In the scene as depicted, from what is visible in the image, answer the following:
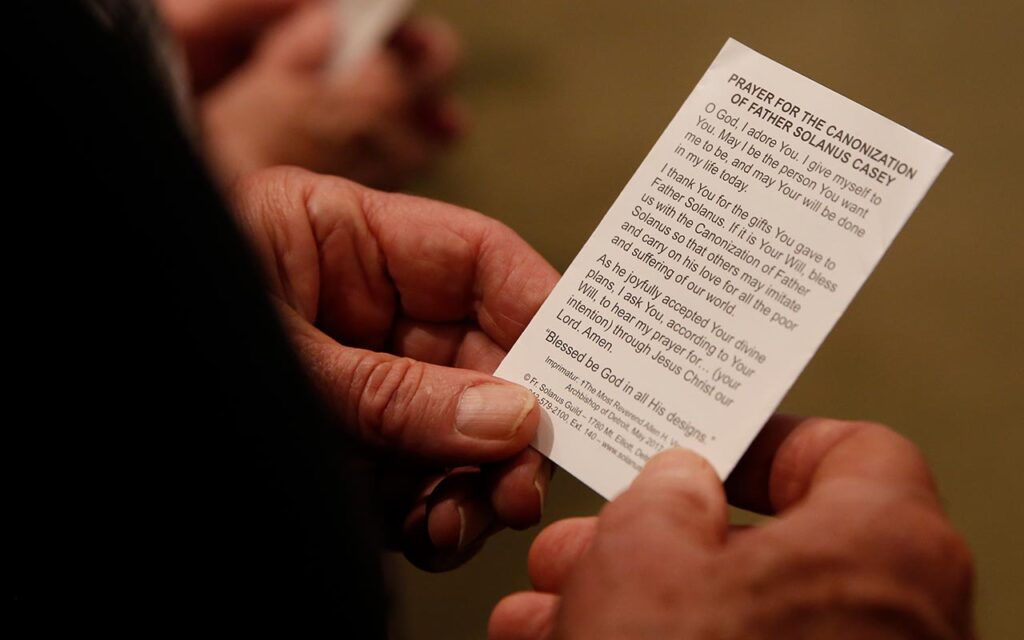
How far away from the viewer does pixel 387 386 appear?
0.65 meters

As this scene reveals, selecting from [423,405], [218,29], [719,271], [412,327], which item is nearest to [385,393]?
[423,405]

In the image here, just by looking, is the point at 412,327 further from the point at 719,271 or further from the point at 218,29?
the point at 218,29

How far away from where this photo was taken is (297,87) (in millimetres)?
1170

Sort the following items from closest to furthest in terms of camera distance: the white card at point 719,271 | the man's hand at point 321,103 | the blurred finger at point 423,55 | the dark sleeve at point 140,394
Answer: the dark sleeve at point 140,394, the white card at point 719,271, the man's hand at point 321,103, the blurred finger at point 423,55

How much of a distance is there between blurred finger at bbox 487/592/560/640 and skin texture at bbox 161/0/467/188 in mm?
717

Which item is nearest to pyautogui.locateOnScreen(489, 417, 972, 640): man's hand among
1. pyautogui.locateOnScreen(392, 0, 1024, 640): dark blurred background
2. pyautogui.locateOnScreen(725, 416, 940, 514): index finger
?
pyautogui.locateOnScreen(725, 416, 940, 514): index finger

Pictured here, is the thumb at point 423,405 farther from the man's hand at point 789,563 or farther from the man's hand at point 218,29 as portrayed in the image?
the man's hand at point 218,29

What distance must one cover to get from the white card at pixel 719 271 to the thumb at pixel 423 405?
0.08ft

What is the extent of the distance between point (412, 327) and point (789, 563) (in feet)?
1.45

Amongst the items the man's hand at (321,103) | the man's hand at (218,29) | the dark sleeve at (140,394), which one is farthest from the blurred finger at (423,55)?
the dark sleeve at (140,394)

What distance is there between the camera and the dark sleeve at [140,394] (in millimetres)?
325

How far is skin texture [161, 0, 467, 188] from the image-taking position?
115 cm

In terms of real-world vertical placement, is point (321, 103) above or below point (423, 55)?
below

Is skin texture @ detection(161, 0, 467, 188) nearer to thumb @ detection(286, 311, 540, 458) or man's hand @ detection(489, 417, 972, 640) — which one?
thumb @ detection(286, 311, 540, 458)
